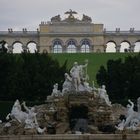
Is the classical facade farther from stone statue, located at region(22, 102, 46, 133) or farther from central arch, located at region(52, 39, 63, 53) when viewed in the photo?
stone statue, located at region(22, 102, 46, 133)

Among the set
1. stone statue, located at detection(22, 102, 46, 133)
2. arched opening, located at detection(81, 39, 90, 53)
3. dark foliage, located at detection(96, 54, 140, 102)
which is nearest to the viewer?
stone statue, located at detection(22, 102, 46, 133)

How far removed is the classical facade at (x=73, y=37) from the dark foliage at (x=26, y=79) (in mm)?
58501

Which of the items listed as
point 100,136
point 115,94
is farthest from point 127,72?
point 100,136

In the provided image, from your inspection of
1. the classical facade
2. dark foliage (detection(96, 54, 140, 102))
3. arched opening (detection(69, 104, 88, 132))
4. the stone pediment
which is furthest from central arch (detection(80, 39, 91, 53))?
arched opening (detection(69, 104, 88, 132))

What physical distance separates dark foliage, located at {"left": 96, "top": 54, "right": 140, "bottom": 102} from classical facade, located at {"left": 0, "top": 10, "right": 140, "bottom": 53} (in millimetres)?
57569

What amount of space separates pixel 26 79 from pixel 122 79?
29.3 ft

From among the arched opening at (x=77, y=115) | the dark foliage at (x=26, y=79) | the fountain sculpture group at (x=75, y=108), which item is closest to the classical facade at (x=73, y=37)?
the dark foliage at (x=26, y=79)

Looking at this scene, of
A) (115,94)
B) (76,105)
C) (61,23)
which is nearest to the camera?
(76,105)

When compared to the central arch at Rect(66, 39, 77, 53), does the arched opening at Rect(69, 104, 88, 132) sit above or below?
below

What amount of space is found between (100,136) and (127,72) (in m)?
23.8

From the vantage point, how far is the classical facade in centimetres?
12138

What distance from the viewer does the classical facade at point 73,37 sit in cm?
12138

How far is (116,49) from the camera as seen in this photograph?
122 metres

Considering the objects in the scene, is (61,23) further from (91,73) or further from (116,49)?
(91,73)
